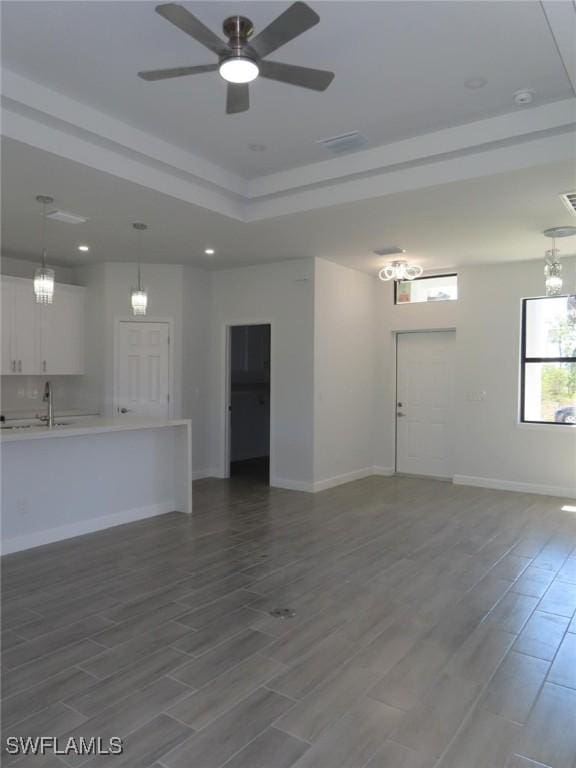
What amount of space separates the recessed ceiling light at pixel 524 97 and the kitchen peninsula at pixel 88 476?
12.8 ft

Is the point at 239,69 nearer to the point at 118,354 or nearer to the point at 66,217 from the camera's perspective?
the point at 66,217

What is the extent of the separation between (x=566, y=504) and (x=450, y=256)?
3.19 metres

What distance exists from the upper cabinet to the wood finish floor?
2.76m

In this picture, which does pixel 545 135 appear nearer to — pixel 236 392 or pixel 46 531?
pixel 46 531

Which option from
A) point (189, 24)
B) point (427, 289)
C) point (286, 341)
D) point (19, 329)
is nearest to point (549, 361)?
point (427, 289)

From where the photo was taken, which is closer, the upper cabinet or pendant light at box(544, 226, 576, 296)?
pendant light at box(544, 226, 576, 296)

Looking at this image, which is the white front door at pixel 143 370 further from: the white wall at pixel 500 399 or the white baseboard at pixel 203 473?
the white wall at pixel 500 399

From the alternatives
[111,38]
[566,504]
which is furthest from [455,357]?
[111,38]

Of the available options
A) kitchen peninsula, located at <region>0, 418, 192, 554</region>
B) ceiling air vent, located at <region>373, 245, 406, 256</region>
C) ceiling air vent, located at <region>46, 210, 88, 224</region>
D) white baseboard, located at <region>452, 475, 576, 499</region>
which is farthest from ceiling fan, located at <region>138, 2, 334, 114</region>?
white baseboard, located at <region>452, 475, 576, 499</region>

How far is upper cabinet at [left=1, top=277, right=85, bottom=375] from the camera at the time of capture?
626 centimetres

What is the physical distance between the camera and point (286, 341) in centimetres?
681

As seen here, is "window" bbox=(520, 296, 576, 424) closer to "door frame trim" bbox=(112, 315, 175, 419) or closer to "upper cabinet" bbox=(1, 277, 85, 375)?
"door frame trim" bbox=(112, 315, 175, 419)

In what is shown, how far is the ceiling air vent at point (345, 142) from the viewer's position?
3922mm

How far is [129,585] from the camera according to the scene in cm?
368
